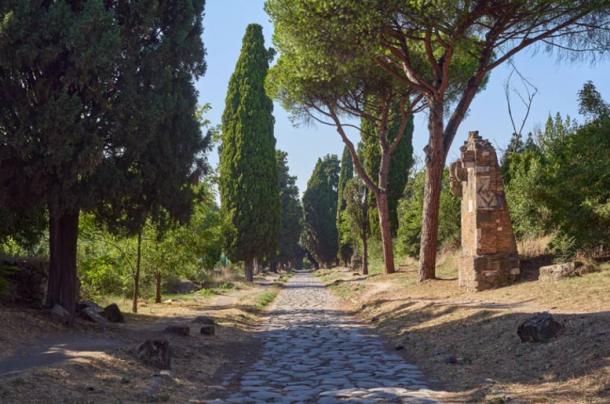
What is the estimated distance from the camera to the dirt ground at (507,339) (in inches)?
Answer: 257

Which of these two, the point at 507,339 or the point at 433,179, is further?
the point at 433,179

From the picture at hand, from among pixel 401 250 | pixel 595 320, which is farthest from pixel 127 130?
pixel 401 250

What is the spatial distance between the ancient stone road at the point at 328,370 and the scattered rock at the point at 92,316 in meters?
3.31

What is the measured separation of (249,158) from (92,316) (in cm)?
2297

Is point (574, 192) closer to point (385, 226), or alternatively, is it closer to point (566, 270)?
point (566, 270)

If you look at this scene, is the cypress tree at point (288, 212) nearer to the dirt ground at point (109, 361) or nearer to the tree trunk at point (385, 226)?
the tree trunk at point (385, 226)

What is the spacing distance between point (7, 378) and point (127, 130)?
5.30 m

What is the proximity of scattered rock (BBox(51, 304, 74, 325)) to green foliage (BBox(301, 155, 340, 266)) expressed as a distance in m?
56.8

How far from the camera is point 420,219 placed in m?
31.9

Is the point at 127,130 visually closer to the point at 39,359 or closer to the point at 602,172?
the point at 39,359

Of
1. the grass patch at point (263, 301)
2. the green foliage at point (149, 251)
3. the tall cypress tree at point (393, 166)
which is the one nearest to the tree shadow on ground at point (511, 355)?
the green foliage at point (149, 251)

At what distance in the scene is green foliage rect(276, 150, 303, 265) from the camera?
60.5 m

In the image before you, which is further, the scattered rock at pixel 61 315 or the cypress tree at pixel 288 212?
the cypress tree at pixel 288 212

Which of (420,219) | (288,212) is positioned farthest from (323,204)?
(420,219)
